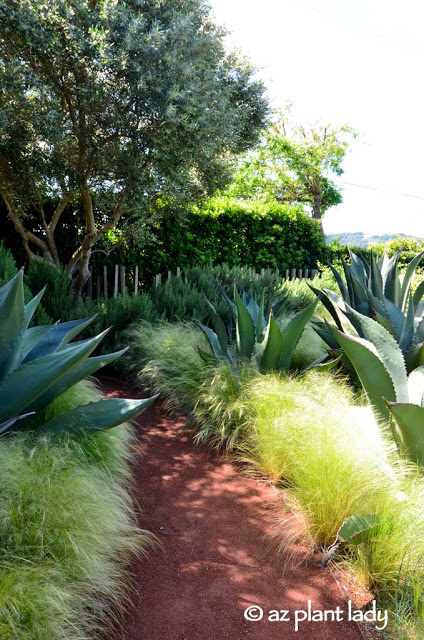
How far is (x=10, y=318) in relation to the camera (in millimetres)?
2209

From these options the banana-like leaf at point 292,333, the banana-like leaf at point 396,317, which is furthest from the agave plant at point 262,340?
the banana-like leaf at point 396,317

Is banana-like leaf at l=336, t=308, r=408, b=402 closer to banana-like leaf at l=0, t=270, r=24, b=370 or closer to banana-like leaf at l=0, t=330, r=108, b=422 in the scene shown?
banana-like leaf at l=0, t=330, r=108, b=422

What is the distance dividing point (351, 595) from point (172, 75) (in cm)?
585

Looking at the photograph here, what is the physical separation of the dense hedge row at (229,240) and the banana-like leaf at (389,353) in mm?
5655

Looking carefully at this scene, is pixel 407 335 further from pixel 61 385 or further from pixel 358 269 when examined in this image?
pixel 61 385

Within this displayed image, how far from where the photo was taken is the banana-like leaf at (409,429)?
2186 millimetres

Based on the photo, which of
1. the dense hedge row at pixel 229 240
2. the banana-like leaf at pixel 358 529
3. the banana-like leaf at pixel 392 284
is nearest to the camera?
the banana-like leaf at pixel 358 529

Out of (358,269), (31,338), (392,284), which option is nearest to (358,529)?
(31,338)

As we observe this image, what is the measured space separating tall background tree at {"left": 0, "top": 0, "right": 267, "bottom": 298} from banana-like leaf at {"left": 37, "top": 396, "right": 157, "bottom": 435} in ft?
14.0

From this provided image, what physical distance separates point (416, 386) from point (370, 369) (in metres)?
0.26

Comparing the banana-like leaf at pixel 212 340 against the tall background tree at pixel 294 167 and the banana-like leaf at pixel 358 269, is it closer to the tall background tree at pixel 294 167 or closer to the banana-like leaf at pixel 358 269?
the banana-like leaf at pixel 358 269

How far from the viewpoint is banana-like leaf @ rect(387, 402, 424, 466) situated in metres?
2.19

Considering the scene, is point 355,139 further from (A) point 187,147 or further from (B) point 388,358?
(B) point 388,358

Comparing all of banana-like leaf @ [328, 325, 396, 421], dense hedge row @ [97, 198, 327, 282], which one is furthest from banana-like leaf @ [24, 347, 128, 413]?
dense hedge row @ [97, 198, 327, 282]
